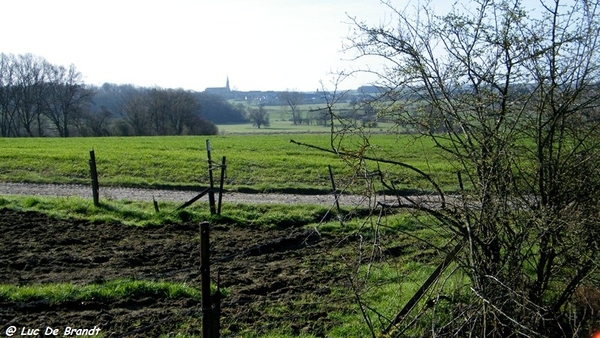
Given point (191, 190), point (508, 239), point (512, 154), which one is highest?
point (512, 154)

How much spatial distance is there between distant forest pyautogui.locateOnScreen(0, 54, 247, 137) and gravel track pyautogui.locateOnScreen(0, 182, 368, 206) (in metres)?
48.7

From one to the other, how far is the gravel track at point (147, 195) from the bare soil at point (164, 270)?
4.55 metres

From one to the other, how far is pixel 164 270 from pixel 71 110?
63.8 m

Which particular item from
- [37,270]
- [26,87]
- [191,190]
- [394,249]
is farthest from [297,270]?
[26,87]

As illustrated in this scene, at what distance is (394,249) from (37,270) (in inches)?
235

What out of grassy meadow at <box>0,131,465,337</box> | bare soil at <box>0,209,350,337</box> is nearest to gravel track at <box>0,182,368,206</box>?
grassy meadow at <box>0,131,465,337</box>

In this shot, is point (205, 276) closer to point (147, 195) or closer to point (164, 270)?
point (164, 270)

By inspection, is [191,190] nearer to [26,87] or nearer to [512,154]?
[512,154]

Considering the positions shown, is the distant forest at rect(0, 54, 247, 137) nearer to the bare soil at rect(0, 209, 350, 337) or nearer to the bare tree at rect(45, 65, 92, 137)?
the bare tree at rect(45, 65, 92, 137)

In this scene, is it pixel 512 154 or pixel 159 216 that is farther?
pixel 159 216

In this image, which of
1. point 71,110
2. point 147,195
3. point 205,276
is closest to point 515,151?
point 205,276

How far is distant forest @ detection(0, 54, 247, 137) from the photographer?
66.6 m

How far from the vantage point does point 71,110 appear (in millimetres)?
66938

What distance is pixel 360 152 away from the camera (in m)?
4.73
